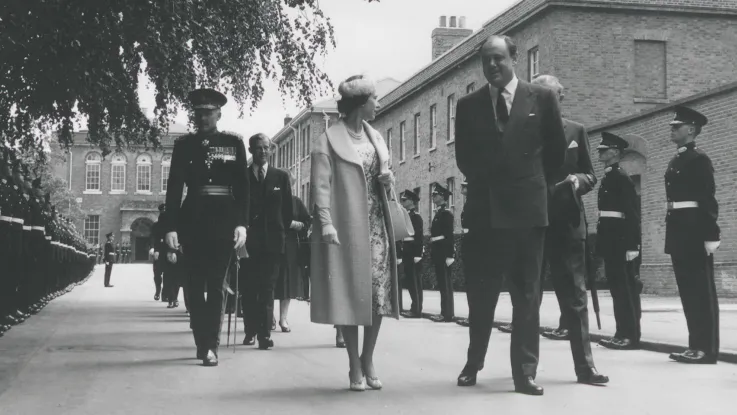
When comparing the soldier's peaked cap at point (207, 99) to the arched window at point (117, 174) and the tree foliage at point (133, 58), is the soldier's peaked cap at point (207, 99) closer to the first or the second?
the tree foliage at point (133, 58)

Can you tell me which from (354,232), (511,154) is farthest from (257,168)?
(511,154)

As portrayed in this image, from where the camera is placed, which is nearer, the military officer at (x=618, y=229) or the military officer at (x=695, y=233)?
the military officer at (x=695, y=233)

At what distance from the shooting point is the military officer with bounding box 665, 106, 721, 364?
30.1ft

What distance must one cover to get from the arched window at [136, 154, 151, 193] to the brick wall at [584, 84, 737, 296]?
6984 centimetres

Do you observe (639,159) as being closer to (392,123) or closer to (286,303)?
(286,303)

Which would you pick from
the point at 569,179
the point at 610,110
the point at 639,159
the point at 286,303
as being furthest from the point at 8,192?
the point at 610,110

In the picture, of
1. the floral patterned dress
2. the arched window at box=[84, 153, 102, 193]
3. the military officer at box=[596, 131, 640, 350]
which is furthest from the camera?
the arched window at box=[84, 153, 102, 193]

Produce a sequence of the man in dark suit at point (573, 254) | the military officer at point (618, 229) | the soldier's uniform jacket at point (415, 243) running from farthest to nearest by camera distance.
Result: the soldier's uniform jacket at point (415, 243) < the military officer at point (618, 229) < the man in dark suit at point (573, 254)

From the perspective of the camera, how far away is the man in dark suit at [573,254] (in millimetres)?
7629

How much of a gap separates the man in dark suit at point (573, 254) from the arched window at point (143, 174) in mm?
88796

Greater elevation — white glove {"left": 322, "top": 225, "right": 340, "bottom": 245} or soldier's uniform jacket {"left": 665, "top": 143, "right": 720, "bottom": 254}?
soldier's uniform jacket {"left": 665, "top": 143, "right": 720, "bottom": 254}

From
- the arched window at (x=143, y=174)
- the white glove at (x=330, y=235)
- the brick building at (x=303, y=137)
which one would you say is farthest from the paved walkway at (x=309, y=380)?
the arched window at (x=143, y=174)

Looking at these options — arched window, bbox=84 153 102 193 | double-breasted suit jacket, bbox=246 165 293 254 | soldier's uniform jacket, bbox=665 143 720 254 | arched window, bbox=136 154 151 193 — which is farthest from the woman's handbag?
arched window, bbox=84 153 102 193

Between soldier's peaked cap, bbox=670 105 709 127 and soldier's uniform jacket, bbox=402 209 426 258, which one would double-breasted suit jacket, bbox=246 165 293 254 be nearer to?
soldier's peaked cap, bbox=670 105 709 127
